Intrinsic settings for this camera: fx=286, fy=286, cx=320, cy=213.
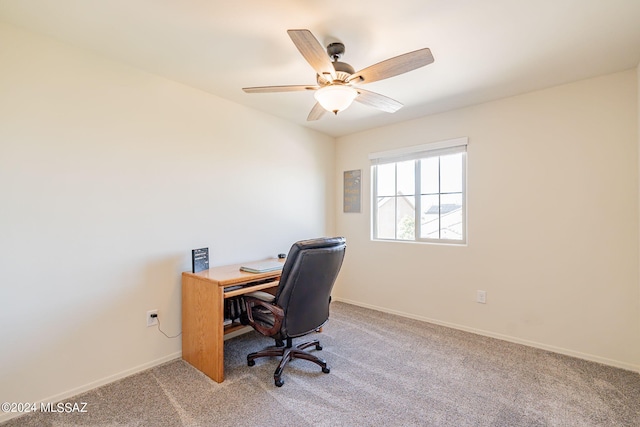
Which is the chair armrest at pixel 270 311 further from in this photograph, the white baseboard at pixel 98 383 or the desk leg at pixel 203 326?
the white baseboard at pixel 98 383

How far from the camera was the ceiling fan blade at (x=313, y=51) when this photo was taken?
133 centimetres

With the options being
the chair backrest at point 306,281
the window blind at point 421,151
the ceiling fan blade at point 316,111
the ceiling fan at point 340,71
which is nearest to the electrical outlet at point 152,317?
the chair backrest at point 306,281

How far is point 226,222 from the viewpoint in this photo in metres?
2.71

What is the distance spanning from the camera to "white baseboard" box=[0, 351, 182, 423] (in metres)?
1.62

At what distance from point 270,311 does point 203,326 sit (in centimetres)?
56

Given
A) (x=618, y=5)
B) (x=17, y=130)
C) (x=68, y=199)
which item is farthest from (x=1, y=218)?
(x=618, y=5)

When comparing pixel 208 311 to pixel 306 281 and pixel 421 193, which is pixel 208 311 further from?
pixel 421 193

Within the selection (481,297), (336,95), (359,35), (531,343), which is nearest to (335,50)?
(359,35)

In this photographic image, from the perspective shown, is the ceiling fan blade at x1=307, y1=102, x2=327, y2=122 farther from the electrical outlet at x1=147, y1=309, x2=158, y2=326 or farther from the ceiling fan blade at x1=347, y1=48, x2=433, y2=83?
the electrical outlet at x1=147, y1=309, x2=158, y2=326

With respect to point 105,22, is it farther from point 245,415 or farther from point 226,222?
point 245,415

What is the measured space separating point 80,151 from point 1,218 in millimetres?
560

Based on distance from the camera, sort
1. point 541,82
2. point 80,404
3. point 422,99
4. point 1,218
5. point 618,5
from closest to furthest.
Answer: point 618,5, point 1,218, point 80,404, point 541,82, point 422,99

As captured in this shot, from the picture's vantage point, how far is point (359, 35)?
1.74 meters

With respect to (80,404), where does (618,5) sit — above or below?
above
